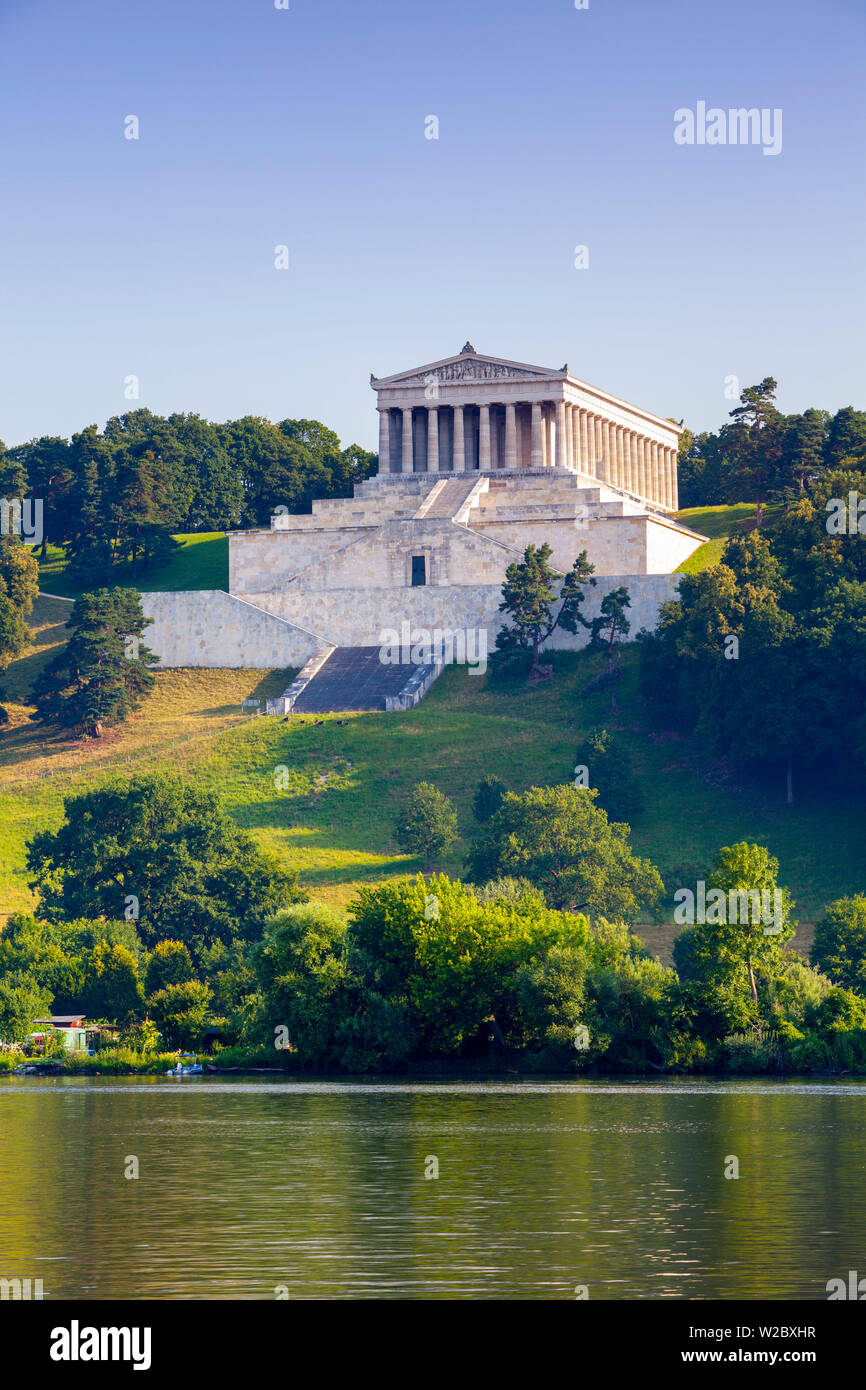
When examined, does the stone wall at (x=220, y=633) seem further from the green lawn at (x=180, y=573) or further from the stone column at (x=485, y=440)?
the stone column at (x=485, y=440)

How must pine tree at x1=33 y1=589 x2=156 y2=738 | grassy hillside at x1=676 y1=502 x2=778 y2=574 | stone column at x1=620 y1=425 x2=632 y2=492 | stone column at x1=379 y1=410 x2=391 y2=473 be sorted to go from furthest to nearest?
1. stone column at x1=620 y1=425 x2=632 y2=492
2. stone column at x1=379 y1=410 x2=391 y2=473
3. grassy hillside at x1=676 y1=502 x2=778 y2=574
4. pine tree at x1=33 y1=589 x2=156 y2=738

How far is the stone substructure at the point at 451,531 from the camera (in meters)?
102

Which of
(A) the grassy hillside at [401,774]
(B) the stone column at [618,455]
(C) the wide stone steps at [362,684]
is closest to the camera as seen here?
(A) the grassy hillside at [401,774]

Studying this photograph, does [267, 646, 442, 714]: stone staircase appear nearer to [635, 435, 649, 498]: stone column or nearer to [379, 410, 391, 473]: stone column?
[379, 410, 391, 473]: stone column

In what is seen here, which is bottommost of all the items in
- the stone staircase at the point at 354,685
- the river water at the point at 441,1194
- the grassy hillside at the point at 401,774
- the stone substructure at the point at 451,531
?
the river water at the point at 441,1194

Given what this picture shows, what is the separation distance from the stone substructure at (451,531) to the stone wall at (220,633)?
0.07 meters

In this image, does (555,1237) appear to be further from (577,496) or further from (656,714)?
(577,496)

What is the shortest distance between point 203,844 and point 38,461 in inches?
2628

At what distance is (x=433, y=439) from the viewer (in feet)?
393

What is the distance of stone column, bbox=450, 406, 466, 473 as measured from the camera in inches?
4705

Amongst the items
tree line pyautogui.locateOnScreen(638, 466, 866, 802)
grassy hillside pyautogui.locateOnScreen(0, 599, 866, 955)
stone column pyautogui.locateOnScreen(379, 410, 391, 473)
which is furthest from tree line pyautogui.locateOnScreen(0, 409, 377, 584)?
tree line pyautogui.locateOnScreen(638, 466, 866, 802)

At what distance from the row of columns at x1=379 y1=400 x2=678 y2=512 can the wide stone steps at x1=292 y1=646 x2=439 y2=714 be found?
71.5 ft

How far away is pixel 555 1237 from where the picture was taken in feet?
88.2

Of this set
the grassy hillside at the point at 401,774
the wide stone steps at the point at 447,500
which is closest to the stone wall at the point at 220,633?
the grassy hillside at the point at 401,774
